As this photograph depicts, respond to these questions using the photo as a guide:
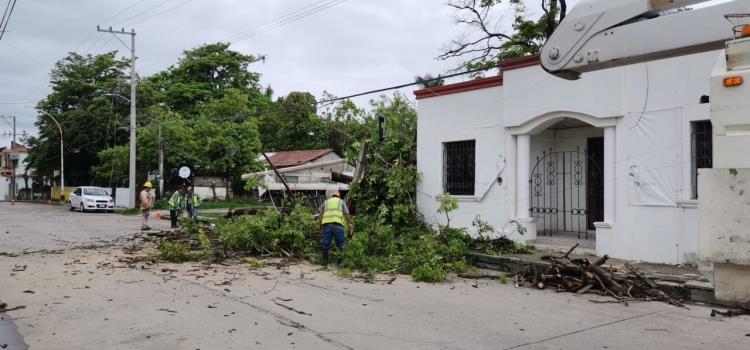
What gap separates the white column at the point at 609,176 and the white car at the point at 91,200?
28.8 meters

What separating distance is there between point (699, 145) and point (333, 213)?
6.77 meters

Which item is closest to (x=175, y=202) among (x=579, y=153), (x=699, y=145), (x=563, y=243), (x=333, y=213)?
A: (x=333, y=213)

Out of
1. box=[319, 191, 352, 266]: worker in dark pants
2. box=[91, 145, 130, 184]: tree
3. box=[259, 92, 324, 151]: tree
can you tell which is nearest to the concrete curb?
box=[319, 191, 352, 266]: worker in dark pants

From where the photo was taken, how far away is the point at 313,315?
274 inches

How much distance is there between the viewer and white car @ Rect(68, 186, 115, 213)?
3173 centimetres

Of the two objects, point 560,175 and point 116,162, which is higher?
point 116,162

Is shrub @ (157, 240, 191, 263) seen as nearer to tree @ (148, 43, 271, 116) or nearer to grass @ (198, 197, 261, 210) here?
grass @ (198, 197, 261, 210)

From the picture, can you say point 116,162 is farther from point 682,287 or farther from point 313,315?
point 682,287

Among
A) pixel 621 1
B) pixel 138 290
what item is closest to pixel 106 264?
pixel 138 290

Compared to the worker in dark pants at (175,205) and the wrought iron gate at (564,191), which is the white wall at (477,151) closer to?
the wrought iron gate at (564,191)

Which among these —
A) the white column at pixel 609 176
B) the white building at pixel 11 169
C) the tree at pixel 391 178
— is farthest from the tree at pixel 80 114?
the white column at pixel 609 176

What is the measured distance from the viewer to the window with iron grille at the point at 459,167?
13.9 meters

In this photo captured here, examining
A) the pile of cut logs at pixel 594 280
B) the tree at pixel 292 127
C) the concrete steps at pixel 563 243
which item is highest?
the tree at pixel 292 127

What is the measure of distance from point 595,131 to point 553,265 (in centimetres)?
463
